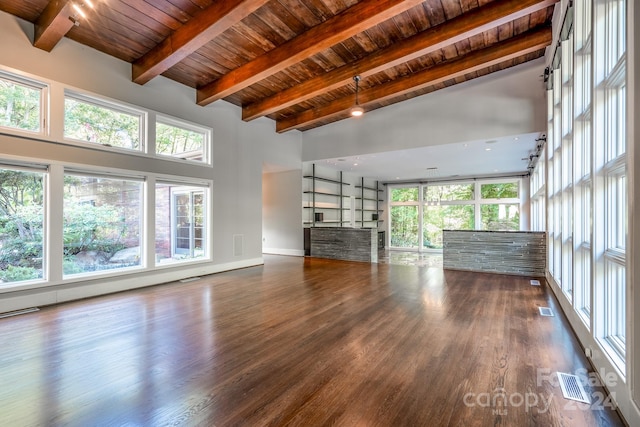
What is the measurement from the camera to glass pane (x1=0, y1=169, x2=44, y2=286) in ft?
12.9

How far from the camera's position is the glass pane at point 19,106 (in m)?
3.89

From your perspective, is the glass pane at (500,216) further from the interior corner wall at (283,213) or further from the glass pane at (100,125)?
the glass pane at (100,125)

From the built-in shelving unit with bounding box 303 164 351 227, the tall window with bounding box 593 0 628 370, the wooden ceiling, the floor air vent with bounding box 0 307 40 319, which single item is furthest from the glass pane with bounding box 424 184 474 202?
the floor air vent with bounding box 0 307 40 319

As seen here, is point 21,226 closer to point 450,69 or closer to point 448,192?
point 450,69

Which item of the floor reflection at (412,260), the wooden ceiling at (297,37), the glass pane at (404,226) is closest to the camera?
the wooden ceiling at (297,37)

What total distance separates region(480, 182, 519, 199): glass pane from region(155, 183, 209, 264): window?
10.0 m

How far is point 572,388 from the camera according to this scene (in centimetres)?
212

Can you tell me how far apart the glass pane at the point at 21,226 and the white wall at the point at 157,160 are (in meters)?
0.28

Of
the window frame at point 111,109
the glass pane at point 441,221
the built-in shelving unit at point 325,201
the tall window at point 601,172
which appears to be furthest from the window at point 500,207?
the window frame at point 111,109

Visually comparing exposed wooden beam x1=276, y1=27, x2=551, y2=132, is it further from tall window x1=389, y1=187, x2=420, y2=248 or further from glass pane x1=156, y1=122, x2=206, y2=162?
tall window x1=389, y1=187, x2=420, y2=248

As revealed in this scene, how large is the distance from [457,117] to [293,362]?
6.40m

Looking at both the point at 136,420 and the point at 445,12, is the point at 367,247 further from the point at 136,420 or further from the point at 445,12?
the point at 136,420

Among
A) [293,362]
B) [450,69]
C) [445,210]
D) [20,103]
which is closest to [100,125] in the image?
[20,103]

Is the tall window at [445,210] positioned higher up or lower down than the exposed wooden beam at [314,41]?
lower down
